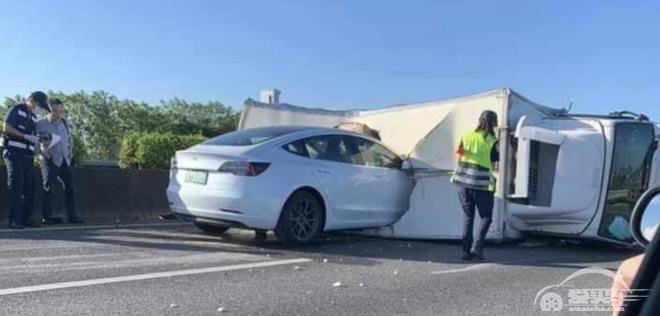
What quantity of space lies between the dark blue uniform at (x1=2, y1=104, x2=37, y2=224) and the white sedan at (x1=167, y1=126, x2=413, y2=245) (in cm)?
212

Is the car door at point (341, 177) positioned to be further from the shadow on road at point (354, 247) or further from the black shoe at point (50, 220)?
the black shoe at point (50, 220)

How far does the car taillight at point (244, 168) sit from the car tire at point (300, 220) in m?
0.52

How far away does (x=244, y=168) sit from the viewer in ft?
26.5

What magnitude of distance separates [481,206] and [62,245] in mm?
4562

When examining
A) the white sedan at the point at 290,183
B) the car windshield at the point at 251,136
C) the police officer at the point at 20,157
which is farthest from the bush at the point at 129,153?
the car windshield at the point at 251,136

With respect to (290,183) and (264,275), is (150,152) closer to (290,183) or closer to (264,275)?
(290,183)

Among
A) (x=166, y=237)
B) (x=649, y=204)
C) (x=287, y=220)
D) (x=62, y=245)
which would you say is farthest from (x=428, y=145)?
(x=649, y=204)

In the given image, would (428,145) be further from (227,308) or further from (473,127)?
(227,308)

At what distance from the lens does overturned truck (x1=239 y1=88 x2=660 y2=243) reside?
874 centimetres

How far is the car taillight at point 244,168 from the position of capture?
8070 millimetres

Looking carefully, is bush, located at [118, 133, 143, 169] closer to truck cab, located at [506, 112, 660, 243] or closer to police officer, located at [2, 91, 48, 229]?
police officer, located at [2, 91, 48, 229]

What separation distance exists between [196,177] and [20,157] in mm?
2699

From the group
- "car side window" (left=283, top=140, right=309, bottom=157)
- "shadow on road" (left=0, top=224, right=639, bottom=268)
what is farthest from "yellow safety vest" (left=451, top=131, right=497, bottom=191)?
"car side window" (left=283, top=140, right=309, bottom=157)

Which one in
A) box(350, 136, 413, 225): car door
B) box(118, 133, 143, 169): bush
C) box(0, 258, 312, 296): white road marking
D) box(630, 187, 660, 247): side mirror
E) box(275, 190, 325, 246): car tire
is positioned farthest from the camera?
box(118, 133, 143, 169): bush
